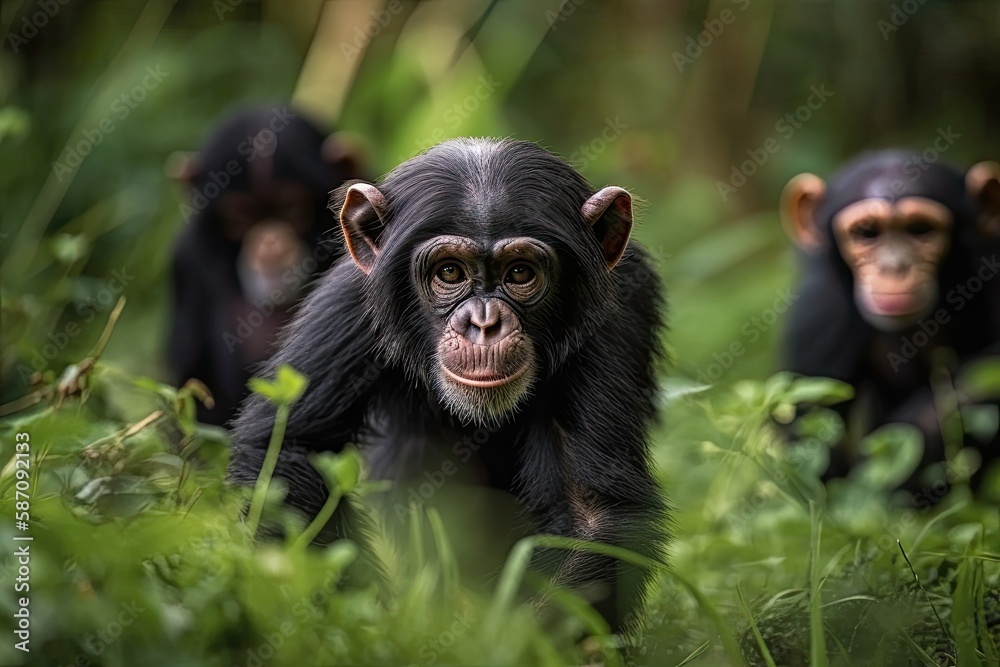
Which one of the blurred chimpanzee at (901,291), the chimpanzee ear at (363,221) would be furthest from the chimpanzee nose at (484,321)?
the blurred chimpanzee at (901,291)

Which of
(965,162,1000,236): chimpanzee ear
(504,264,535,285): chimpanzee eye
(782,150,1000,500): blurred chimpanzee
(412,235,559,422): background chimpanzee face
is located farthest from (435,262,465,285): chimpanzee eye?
(965,162,1000,236): chimpanzee ear

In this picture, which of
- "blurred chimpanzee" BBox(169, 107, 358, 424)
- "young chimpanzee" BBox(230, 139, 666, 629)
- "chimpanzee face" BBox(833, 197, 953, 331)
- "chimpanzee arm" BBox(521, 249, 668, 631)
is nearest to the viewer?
"chimpanzee arm" BBox(521, 249, 668, 631)

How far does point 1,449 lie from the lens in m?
3.34

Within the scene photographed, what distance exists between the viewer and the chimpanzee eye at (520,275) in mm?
3592

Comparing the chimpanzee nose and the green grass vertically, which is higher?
the chimpanzee nose

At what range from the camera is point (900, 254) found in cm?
621

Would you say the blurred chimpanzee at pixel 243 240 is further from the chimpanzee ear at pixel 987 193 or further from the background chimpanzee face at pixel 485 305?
the chimpanzee ear at pixel 987 193

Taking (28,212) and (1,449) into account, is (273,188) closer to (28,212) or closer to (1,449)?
(28,212)

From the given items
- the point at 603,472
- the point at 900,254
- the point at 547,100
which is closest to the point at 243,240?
the point at 900,254

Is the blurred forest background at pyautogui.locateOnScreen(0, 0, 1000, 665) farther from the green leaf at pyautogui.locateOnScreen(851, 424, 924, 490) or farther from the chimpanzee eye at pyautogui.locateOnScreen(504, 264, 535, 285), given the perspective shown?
the chimpanzee eye at pyautogui.locateOnScreen(504, 264, 535, 285)

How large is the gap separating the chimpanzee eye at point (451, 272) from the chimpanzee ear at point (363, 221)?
0.99 ft

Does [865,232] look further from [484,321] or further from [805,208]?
[484,321]

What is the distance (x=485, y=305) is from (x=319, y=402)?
70 centimetres

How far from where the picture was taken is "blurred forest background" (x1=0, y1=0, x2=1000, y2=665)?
8297mm
